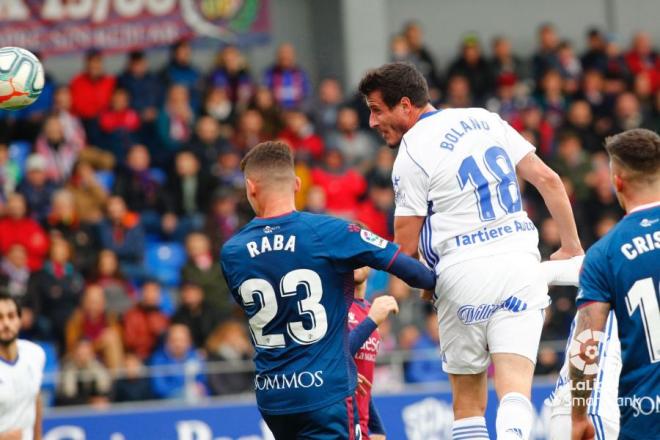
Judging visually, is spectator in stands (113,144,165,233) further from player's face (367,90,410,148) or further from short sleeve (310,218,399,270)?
short sleeve (310,218,399,270)

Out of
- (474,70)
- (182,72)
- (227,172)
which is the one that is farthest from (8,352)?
(474,70)

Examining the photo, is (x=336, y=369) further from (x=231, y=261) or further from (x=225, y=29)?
(x=225, y=29)

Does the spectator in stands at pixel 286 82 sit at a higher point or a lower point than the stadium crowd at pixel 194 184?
higher

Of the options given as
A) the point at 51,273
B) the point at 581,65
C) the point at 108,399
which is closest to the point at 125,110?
the point at 51,273

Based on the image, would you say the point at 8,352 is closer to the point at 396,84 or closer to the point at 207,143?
the point at 396,84

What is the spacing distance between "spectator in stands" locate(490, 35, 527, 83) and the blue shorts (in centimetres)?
1440

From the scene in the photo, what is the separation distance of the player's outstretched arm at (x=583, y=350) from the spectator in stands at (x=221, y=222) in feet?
32.8

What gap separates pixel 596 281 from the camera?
5.89 meters

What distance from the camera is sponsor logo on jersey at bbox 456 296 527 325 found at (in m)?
7.16

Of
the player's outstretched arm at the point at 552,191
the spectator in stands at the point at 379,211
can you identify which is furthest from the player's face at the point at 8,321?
the spectator in stands at the point at 379,211

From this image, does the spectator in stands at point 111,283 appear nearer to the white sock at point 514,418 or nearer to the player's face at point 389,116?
the player's face at point 389,116

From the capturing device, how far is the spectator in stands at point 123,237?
15822mm

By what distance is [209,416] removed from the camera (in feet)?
42.8

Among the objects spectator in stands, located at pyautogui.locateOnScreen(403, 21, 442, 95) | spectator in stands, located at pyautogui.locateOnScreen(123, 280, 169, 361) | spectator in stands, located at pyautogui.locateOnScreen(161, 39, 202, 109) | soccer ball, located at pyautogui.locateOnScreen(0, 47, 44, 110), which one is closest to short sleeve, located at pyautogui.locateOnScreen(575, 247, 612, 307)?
soccer ball, located at pyautogui.locateOnScreen(0, 47, 44, 110)
